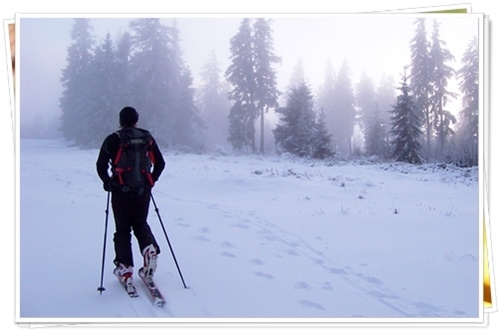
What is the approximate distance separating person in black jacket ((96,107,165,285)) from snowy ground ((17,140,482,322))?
1.25 ft

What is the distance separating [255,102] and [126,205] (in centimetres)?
1092

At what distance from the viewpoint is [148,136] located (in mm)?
4574

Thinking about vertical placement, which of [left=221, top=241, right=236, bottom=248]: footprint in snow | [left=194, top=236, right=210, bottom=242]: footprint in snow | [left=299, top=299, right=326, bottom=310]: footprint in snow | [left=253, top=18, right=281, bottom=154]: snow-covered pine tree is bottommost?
[left=299, top=299, right=326, bottom=310]: footprint in snow

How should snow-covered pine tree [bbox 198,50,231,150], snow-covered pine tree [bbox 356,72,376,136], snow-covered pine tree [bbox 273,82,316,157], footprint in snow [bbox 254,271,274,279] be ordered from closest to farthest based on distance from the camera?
footprint in snow [bbox 254,271,274,279], snow-covered pine tree [bbox 356,72,376,136], snow-covered pine tree [bbox 198,50,231,150], snow-covered pine tree [bbox 273,82,316,157]

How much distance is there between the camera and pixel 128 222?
459cm

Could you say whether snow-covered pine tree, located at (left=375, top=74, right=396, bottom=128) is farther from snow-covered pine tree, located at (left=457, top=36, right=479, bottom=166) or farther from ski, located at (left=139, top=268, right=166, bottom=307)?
ski, located at (left=139, top=268, right=166, bottom=307)

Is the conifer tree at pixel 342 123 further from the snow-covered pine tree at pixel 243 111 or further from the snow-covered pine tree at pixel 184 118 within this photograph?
the snow-covered pine tree at pixel 184 118

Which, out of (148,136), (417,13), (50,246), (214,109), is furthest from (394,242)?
(214,109)

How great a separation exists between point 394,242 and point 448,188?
2.60 metres

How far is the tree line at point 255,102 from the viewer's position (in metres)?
8.87

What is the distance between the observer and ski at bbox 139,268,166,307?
14.2ft

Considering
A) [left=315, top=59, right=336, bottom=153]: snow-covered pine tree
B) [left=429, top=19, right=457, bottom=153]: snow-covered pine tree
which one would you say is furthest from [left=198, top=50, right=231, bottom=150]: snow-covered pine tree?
[left=429, top=19, right=457, bottom=153]: snow-covered pine tree
